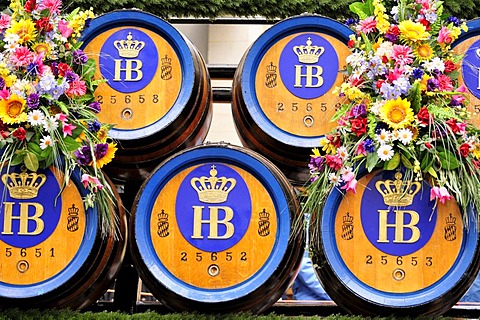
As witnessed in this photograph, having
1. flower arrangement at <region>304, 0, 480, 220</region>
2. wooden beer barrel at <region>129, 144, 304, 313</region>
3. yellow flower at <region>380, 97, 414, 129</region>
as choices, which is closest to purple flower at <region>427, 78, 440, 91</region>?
flower arrangement at <region>304, 0, 480, 220</region>

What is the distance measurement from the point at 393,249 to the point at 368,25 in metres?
0.84

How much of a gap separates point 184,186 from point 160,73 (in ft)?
1.69

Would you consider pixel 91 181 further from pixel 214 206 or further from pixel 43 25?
pixel 43 25

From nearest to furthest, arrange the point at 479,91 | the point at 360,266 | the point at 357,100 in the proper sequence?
the point at 360,266, the point at 357,100, the point at 479,91

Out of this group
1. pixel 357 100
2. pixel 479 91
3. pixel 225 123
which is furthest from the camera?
pixel 225 123

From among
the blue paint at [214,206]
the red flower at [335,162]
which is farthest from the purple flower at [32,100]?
the red flower at [335,162]

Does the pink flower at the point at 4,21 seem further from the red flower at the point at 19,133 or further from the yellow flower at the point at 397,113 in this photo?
the yellow flower at the point at 397,113

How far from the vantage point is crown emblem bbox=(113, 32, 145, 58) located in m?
3.11

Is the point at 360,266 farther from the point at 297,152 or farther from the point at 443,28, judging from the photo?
the point at 443,28

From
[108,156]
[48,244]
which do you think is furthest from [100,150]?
[48,244]

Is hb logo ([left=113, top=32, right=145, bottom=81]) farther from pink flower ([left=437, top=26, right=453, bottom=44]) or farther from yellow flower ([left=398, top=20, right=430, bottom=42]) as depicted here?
pink flower ([left=437, top=26, right=453, bottom=44])

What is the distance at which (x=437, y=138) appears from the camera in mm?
2758

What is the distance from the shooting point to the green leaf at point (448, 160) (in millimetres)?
2723

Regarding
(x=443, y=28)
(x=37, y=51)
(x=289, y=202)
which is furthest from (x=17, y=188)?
(x=443, y=28)
